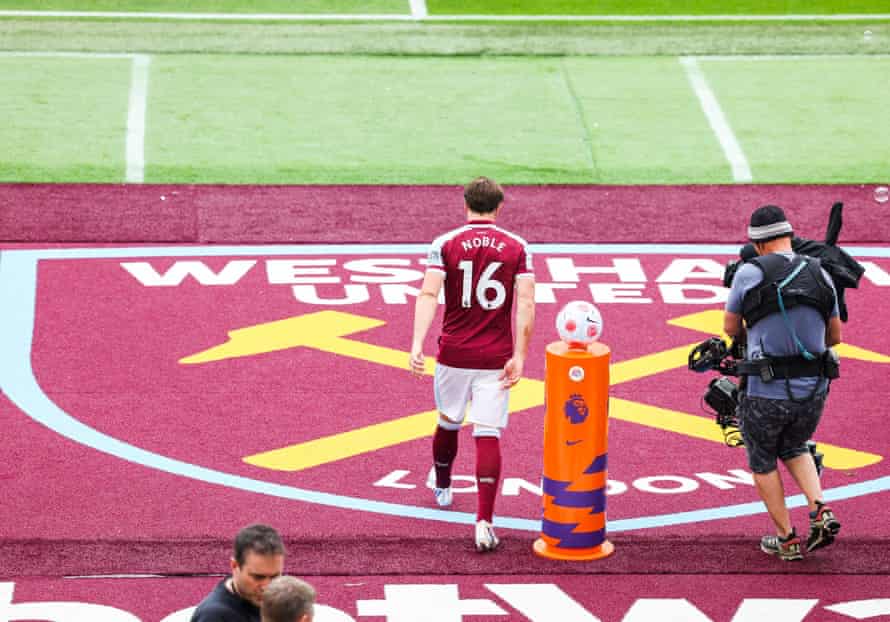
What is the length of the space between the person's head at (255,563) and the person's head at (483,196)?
3.67 m

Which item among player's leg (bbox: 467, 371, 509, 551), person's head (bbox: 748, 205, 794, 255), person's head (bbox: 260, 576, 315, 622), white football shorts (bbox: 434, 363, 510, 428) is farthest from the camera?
white football shorts (bbox: 434, 363, 510, 428)

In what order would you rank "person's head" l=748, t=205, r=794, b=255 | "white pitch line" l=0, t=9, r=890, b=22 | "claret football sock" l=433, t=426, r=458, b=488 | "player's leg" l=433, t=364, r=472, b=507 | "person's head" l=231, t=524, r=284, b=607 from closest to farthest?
1. "person's head" l=231, t=524, r=284, b=607
2. "person's head" l=748, t=205, r=794, b=255
3. "player's leg" l=433, t=364, r=472, b=507
4. "claret football sock" l=433, t=426, r=458, b=488
5. "white pitch line" l=0, t=9, r=890, b=22

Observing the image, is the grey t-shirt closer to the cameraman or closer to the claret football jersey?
the cameraman

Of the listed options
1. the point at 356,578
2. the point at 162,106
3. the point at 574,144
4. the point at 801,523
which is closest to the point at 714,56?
the point at 574,144

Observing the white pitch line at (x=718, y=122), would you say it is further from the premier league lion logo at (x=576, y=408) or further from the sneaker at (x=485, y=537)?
the sneaker at (x=485, y=537)

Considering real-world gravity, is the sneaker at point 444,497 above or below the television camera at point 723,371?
below

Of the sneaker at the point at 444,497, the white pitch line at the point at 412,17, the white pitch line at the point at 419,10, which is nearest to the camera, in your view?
the sneaker at the point at 444,497

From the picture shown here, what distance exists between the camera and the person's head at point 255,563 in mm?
6211

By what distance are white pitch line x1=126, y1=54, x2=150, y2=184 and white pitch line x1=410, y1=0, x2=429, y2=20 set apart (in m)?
3.87

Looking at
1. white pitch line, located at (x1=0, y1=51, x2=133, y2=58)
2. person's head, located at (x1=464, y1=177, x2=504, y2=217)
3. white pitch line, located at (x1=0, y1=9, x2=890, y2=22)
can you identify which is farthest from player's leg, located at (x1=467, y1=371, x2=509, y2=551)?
white pitch line, located at (x1=0, y1=9, x2=890, y2=22)

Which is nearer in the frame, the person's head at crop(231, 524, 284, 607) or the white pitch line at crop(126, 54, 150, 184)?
the person's head at crop(231, 524, 284, 607)

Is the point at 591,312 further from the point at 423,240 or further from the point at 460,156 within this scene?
the point at 460,156

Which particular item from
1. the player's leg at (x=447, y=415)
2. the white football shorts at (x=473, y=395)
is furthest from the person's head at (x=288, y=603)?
the player's leg at (x=447, y=415)

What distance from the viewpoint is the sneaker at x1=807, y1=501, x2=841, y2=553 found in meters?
9.02
